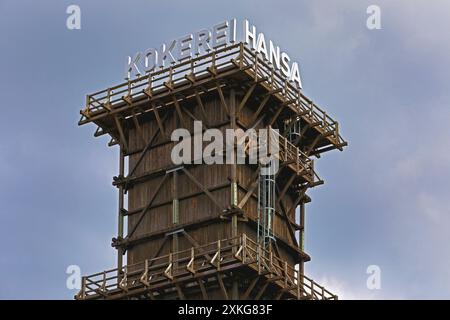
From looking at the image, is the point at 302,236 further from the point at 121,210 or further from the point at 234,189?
the point at 121,210

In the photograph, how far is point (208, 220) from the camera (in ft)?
348

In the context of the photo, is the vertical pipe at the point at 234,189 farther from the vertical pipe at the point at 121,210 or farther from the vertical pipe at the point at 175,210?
the vertical pipe at the point at 121,210

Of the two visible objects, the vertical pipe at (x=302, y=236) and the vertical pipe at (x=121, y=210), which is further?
the vertical pipe at (x=302, y=236)

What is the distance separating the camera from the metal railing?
10238 cm

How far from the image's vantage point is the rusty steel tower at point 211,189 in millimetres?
103938

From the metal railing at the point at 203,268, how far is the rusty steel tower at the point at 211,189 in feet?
0.27

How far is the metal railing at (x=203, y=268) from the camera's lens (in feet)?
336

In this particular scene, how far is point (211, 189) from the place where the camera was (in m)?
107

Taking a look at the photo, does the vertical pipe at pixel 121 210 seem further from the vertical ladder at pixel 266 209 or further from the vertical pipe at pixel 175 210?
the vertical ladder at pixel 266 209

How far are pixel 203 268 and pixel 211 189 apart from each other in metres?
5.91

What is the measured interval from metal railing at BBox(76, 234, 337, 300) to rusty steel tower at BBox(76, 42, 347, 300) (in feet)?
0.27
